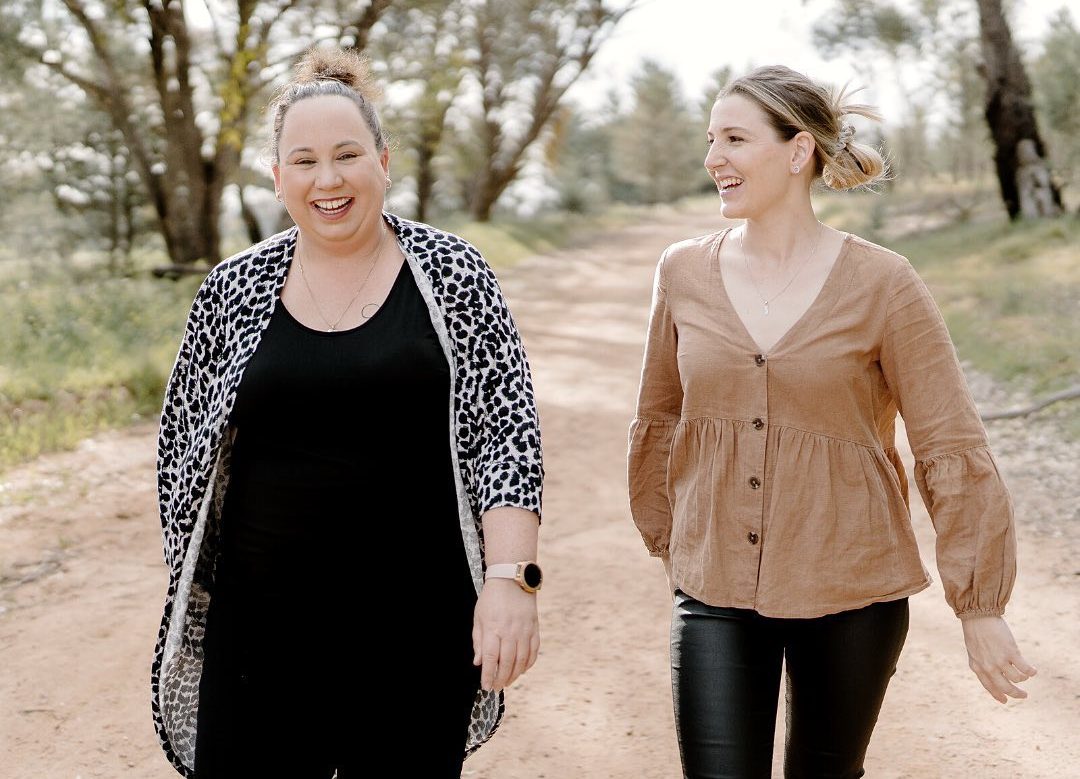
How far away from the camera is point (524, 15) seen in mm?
26641

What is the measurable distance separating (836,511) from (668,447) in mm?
468

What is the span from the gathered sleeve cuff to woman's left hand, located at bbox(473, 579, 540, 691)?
91 centimetres

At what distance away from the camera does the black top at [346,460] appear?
7.35ft

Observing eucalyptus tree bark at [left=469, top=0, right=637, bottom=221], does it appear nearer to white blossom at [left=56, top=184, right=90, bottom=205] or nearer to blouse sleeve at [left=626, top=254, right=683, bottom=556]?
white blossom at [left=56, top=184, right=90, bottom=205]

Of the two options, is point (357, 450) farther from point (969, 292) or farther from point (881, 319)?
point (969, 292)

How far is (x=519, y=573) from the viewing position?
2213mm

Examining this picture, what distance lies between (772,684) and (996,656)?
470mm

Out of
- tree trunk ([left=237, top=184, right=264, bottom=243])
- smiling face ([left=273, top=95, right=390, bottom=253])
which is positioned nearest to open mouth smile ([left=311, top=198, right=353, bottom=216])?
smiling face ([left=273, top=95, right=390, bottom=253])

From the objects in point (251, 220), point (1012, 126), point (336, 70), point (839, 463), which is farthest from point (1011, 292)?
point (251, 220)

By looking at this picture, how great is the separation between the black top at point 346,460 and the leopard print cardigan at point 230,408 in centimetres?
5

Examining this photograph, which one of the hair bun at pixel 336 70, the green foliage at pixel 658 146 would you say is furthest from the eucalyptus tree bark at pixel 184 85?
the green foliage at pixel 658 146

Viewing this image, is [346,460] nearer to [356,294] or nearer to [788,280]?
[356,294]

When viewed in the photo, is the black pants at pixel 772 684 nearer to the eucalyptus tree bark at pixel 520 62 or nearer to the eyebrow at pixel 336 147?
the eyebrow at pixel 336 147

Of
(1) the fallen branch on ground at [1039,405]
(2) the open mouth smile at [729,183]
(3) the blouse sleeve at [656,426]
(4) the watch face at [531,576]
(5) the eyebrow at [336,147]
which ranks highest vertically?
(5) the eyebrow at [336,147]
